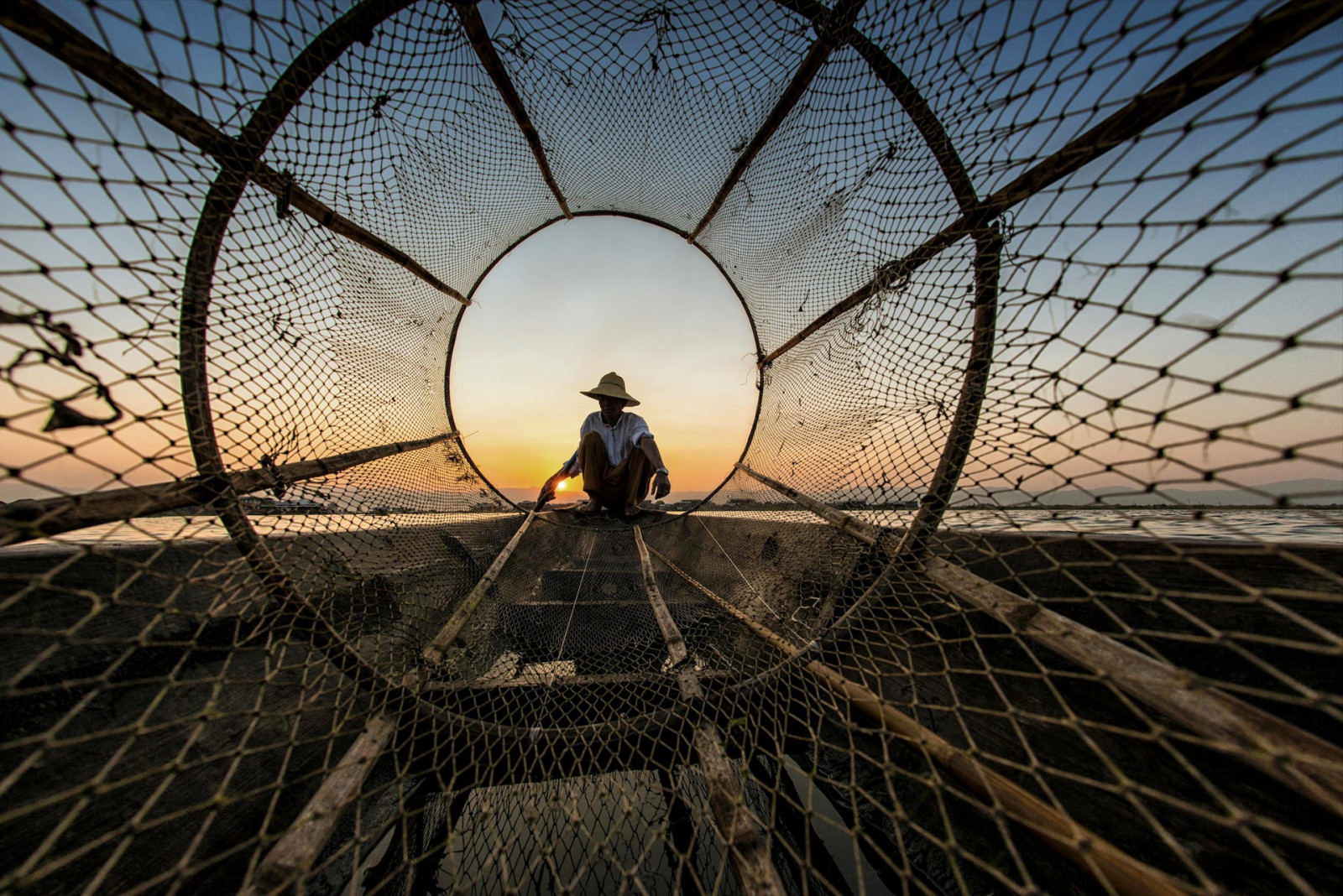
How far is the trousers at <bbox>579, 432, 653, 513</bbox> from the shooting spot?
5.12 m

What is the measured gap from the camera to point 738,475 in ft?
18.4

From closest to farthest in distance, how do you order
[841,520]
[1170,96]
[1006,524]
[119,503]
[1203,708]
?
[1203,708] → [1170,96] → [119,503] → [1006,524] → [841,520]

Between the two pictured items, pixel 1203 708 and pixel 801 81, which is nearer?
pixel 1203 708

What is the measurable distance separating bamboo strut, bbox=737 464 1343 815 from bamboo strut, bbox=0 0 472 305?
3416mm

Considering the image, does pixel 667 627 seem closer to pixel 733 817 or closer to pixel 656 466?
pixel 733 817

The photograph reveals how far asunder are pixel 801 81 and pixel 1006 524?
2.78m

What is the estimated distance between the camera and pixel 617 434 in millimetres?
5414

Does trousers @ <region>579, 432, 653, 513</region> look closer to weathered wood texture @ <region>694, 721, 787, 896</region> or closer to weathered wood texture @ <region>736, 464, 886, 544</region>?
weathered wood texture @ <region>736, 464, 886, 544</region>

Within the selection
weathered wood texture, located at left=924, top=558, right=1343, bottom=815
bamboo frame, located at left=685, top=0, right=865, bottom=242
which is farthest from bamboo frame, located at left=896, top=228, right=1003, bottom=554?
bamboo frame, located at left=685, top=0, right=865, bottom=242

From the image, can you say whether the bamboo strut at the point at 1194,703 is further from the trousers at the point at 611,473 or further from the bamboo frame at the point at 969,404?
the trousers at the point at 611,473

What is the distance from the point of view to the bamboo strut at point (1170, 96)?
97 centimetres

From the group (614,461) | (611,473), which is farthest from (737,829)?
(614,461)

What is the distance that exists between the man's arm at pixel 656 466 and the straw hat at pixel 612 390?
53 cm

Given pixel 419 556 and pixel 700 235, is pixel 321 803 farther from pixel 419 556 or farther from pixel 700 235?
pixel 700 235
